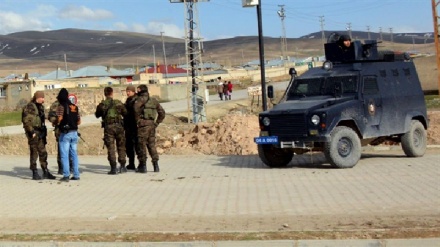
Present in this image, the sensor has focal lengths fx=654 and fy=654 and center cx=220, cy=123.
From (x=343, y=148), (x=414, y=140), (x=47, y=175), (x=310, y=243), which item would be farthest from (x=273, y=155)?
(x=310, y=243)

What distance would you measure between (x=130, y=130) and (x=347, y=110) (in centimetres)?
477

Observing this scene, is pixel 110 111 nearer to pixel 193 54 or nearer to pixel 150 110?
pixel 150 110

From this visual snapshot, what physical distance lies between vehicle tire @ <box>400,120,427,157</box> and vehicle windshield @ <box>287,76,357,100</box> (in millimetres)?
1990

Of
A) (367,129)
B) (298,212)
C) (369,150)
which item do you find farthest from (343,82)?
(298,212)

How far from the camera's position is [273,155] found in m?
14.8

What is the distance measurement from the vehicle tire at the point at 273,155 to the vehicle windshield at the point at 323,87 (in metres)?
1.30

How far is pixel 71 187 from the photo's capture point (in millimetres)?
12617

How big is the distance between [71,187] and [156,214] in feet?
12.3

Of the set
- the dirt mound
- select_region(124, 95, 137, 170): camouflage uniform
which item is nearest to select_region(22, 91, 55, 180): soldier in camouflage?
select_region(124, 95, 137, 170): camouflage uniform

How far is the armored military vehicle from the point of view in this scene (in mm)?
13594

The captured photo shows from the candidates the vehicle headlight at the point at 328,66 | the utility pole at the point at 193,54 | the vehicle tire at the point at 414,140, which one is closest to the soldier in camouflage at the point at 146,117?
the vehicle headlight at the point at 328,66

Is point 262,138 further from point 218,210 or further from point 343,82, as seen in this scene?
point 218,210

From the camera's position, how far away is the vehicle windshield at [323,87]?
14.3 metres

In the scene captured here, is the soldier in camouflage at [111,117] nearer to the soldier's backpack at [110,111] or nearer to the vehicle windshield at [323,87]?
the soldier's backpack at [110,111]
